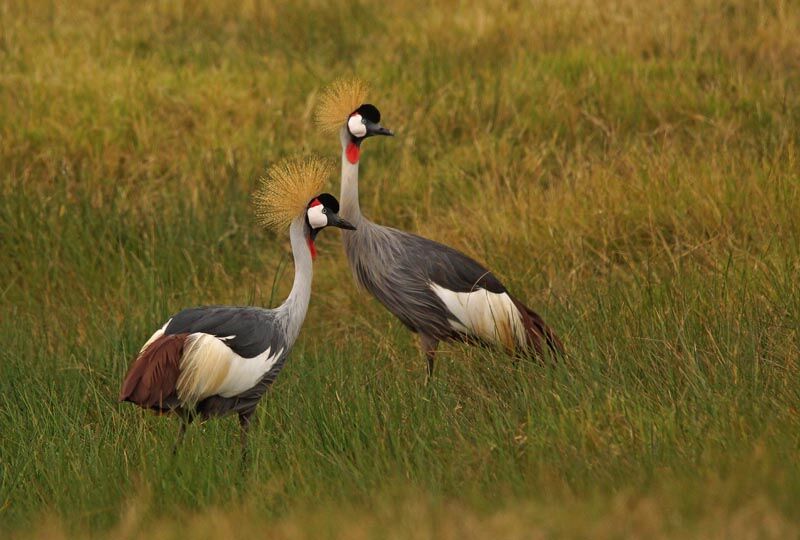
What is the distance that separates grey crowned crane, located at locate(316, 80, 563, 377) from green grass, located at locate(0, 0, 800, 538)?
24cm

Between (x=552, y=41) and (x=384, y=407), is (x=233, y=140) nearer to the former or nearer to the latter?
(x=552, y=41)

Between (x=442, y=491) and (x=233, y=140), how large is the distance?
5.12 metres

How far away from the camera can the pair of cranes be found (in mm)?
4660

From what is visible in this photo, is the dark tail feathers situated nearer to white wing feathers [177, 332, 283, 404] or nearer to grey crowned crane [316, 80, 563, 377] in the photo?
grey crowned crane [316, 80, 563, 377]

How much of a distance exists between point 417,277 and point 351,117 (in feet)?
2.60

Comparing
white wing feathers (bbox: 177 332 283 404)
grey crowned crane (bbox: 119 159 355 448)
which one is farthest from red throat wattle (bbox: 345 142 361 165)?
white wing feathers (bbox: 177 332 283 404)

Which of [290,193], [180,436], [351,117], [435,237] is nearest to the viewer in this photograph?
[180,436]

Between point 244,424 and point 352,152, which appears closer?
point 244,424

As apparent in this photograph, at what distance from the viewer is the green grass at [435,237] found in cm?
391

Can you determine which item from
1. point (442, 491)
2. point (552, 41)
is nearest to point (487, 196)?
point (552, 41)

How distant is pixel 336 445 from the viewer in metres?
4.48

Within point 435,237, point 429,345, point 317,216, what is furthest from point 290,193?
point 435,237

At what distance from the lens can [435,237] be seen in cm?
728

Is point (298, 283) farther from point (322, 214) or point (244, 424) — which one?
point (244, 424)
